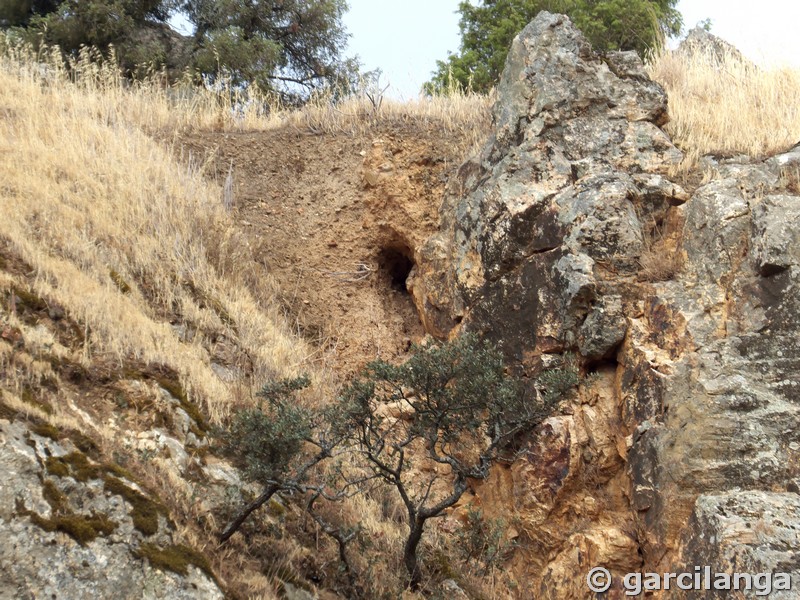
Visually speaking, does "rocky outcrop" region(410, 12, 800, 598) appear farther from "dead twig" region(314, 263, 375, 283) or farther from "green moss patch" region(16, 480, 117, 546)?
"green moss patch" region(16, 480, 117, 546)

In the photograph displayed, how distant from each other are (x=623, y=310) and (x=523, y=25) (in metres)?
8.76

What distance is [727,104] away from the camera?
357 inches

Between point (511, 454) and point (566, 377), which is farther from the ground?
point (566, 377)

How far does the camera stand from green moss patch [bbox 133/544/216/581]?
16.8ft

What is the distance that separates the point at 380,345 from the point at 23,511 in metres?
5.30

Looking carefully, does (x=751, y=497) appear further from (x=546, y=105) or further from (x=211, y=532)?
A: (x=546, y=105)

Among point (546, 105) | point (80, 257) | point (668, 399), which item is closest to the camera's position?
point (668, 399)

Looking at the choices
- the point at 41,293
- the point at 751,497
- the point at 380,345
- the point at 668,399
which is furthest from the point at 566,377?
the point at 41,293

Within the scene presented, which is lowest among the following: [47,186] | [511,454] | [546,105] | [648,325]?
[511,454]

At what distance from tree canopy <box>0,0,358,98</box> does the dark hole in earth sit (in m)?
5.16

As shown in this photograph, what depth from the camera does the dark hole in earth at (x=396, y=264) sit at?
34.2 ft

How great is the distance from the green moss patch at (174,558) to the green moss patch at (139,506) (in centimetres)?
13

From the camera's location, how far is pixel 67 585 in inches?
185

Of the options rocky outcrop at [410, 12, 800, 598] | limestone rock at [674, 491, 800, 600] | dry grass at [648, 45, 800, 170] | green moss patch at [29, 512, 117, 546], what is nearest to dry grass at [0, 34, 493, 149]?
rocky outcrop at [410, 12, 800, 598]
